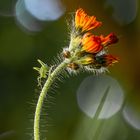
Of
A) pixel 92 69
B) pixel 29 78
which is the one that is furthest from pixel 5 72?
pixel 92 69

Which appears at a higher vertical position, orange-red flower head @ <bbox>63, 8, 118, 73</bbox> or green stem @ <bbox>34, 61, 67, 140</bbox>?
orange-red flower head @ <bbox>63, 8, 118, 73</bbox>

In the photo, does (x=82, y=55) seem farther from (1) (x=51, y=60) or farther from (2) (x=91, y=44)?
(1) (x=51, y=60)

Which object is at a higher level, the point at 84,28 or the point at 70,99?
the point at 70,99

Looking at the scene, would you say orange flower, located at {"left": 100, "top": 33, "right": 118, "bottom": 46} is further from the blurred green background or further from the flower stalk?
the blurred green background

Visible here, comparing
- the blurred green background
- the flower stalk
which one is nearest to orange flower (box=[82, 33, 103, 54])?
the flower stalk

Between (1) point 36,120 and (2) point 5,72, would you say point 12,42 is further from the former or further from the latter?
(1) point 36,120

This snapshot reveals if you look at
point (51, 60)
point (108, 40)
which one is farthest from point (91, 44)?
point (51, 60)

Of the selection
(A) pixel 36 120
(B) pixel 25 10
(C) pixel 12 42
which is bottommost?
(A) pixel 36 120

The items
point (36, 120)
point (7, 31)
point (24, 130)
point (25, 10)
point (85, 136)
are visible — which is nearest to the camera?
point (36, 120)

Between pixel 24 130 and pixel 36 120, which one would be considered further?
pixel 24 130
